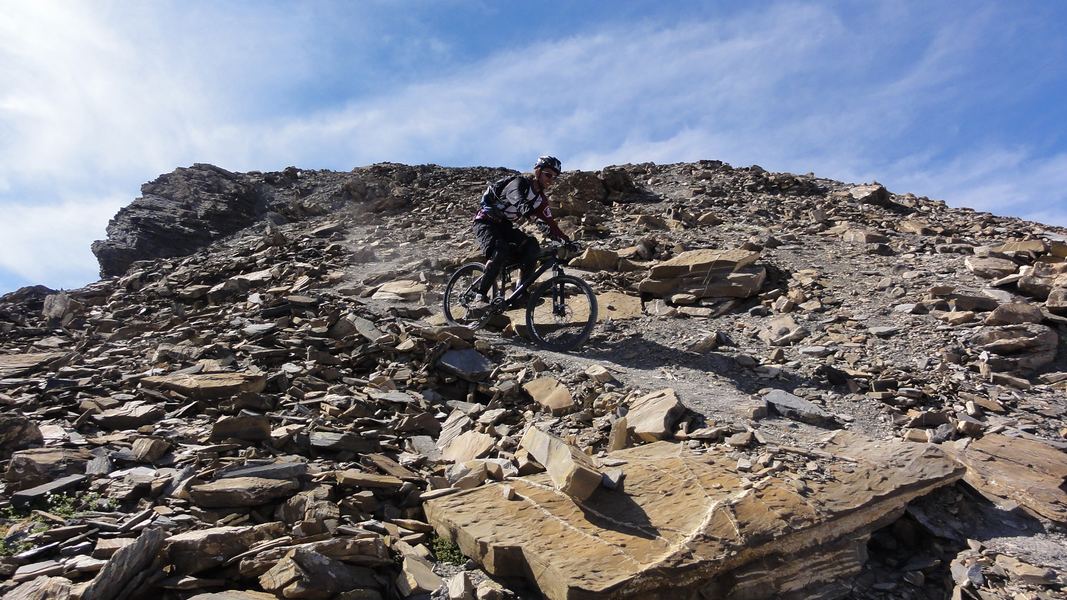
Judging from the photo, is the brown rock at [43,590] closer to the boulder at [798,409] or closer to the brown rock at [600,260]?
the boulder at [798,409]

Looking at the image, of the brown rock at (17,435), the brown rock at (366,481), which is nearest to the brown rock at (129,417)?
the brown rock at (17,435)

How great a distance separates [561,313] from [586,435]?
8.90 feet

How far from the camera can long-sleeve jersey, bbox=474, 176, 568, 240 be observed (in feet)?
24.1

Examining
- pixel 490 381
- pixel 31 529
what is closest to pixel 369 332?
pixel 490 381

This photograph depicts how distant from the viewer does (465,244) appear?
42.7 feet

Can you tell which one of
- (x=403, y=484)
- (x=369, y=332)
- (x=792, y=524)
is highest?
(x=369, y=332)

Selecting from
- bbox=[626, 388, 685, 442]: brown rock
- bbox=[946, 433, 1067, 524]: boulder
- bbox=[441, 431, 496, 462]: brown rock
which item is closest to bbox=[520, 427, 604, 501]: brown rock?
bbox=[441, 431, 496, 462]: brown rock

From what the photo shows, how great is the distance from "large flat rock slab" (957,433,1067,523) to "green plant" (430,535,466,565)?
11.2 feet

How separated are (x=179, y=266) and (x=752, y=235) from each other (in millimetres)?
12910

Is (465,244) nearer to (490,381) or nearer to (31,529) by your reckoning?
(490,381)

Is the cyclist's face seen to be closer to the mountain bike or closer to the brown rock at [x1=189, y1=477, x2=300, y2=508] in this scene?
the mountain bike

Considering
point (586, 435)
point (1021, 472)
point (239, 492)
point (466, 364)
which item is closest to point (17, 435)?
point (239, 492)

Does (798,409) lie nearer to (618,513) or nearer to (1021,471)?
(1021,471)

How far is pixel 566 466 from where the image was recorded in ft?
12.0
